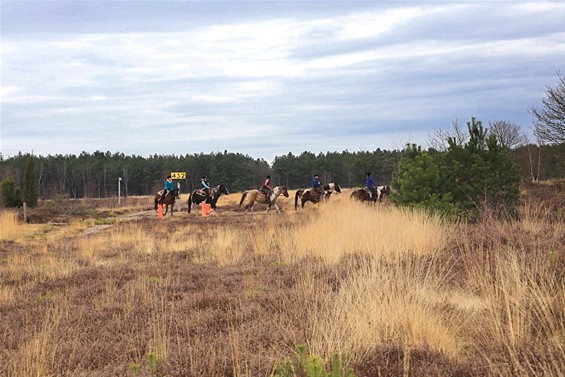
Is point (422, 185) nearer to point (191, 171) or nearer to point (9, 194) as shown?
point (9, 194)

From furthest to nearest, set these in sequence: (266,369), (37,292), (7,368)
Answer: (37,292) → (7,368) → (266,369)

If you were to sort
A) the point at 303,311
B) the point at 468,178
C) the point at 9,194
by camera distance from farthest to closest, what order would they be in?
the point at 9,194, the point at 468,178, the point at 303,311

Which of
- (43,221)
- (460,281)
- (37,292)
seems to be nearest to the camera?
(460,281)

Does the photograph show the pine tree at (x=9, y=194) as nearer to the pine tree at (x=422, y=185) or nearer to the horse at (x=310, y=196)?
the horse at (x=310, y=196)

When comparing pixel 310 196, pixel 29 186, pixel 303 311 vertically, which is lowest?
pixel 303 311

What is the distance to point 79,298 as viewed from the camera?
8562 mm

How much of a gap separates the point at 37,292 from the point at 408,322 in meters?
6.54

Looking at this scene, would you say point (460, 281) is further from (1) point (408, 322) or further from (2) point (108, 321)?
(2) point (108, 321)

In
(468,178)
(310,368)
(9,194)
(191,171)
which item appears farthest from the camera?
(191,171)

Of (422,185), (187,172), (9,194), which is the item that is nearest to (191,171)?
(187,172)

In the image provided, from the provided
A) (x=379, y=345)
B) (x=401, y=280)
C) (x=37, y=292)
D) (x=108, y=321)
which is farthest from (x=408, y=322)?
(x=37, y=292)

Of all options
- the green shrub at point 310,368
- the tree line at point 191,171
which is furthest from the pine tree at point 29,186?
the green shrub at point 310,368

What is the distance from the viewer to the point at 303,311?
A: 21.8 ft

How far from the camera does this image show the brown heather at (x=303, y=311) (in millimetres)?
4875
